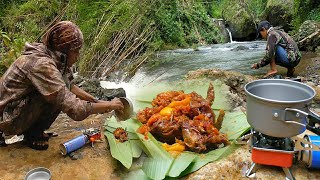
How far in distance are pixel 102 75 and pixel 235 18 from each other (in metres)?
9.64

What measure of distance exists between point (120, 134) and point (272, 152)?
158cm

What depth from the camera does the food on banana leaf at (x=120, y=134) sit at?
141 inches

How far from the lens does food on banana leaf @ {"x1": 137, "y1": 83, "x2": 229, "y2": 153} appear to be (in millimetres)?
3439

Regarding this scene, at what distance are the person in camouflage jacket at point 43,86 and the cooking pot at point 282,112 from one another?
49.8 inches

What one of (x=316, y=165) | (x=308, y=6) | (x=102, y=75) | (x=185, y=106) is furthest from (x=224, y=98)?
(x=308, y=6)

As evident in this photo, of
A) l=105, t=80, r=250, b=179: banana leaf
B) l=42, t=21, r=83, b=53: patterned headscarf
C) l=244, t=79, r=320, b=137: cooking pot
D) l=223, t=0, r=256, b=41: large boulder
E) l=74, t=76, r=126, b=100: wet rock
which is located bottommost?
l=223, t=0, r=256, b=41: large boulder

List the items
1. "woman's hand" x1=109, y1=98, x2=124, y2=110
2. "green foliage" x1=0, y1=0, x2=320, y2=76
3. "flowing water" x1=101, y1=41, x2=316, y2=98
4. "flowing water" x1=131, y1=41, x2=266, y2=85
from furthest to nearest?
"green foliage" x1=0, y1=0, x2=320, y2=76 < "flowing water" x1=131, y1=41, x2=266, y2=85 < "flowing water" x1=101, y1=41, x2=316, y2=98 < "woman's hand" x1=109, y1=98, x2=124, y2=110

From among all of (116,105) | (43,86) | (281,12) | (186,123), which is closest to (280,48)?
(186,123)

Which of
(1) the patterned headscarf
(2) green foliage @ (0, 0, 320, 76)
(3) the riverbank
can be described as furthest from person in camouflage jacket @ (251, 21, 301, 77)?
(1) the patterned headscarf

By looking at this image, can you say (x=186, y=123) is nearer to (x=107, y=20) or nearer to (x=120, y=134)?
(x=120, y=134)

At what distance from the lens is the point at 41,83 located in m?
2.96

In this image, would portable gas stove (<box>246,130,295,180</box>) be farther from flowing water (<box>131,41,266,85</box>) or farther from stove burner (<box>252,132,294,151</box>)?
flowing water (<box>131,41,266,85</box>)

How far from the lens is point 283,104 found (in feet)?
8.63

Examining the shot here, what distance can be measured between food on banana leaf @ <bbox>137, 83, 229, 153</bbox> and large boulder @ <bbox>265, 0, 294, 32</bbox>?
38.3 feet
